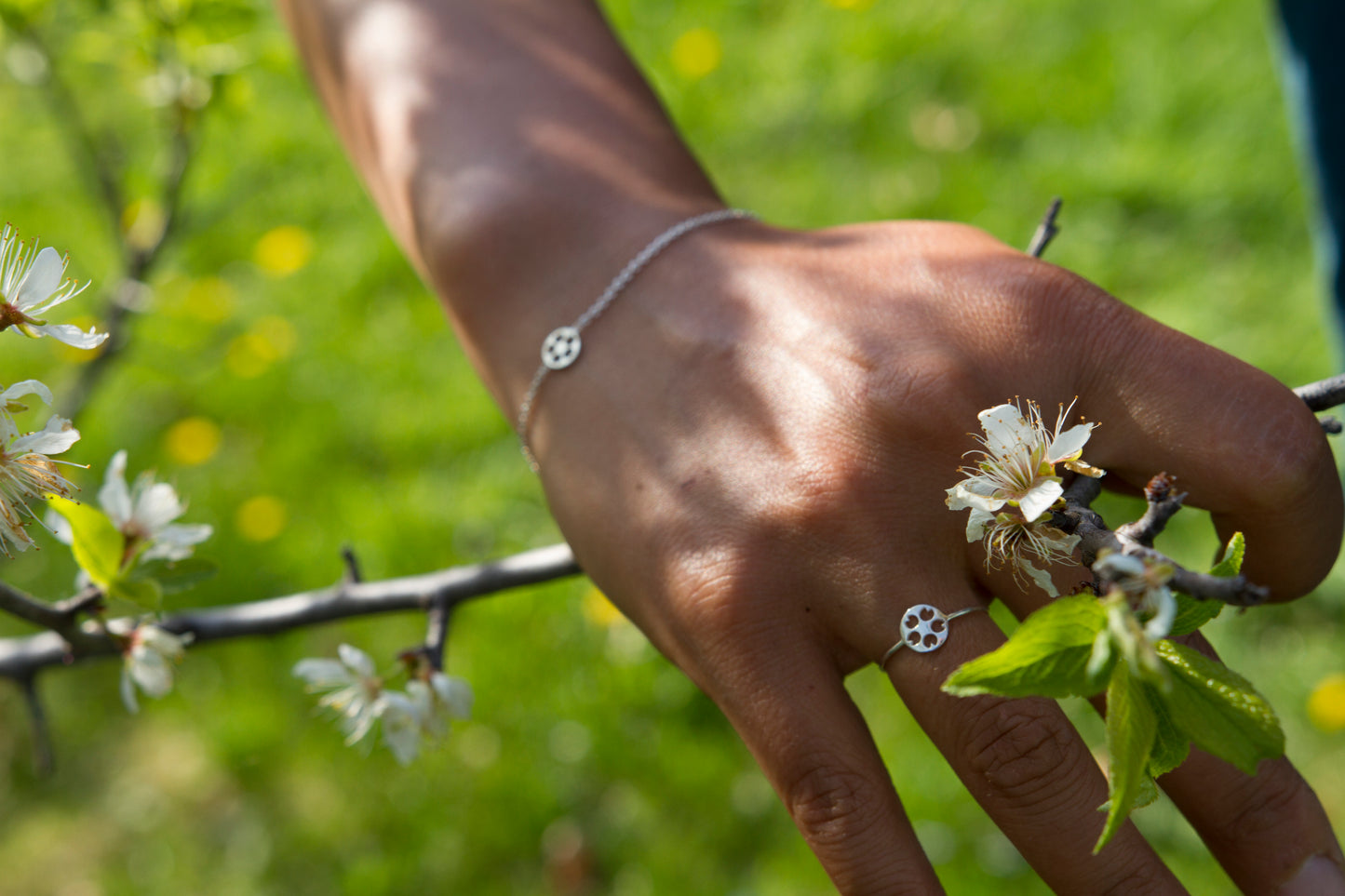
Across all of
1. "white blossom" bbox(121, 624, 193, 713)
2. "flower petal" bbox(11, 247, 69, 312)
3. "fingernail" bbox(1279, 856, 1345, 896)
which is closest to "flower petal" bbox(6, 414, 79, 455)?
"flower petal" bbox(11, 247, 69, 312)

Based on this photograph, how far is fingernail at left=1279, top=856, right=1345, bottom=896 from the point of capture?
3.71ft

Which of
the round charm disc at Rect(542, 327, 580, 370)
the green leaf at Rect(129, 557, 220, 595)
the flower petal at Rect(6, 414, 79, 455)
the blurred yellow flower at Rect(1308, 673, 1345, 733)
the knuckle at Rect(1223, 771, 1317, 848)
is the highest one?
the flower petal at Rect(6, 414, 79, 455)

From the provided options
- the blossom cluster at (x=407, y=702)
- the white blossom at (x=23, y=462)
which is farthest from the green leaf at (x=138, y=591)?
the blossom cluster at (x=407, y=702)

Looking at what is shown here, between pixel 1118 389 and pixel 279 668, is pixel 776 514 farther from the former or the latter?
pixel 279 668

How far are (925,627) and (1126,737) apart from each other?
372mm

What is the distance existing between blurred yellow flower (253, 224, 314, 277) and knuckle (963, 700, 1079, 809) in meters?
3.29

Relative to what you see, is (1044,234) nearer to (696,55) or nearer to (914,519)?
(914,519)

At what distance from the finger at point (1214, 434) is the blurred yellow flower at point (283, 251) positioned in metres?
3.24

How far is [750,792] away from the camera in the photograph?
2.45 m

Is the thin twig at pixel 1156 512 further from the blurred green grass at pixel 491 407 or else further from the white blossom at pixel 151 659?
the blurred green grass at pixel 491 407

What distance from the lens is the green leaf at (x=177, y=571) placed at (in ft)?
3.88

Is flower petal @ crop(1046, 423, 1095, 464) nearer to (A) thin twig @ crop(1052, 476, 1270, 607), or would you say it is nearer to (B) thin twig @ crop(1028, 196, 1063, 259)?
(A) thin twig @ crop(1052, 476, 1270, 607)

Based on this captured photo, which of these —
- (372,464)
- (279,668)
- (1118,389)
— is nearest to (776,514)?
(1118,389)

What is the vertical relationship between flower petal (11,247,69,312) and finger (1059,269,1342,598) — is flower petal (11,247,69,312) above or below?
above
